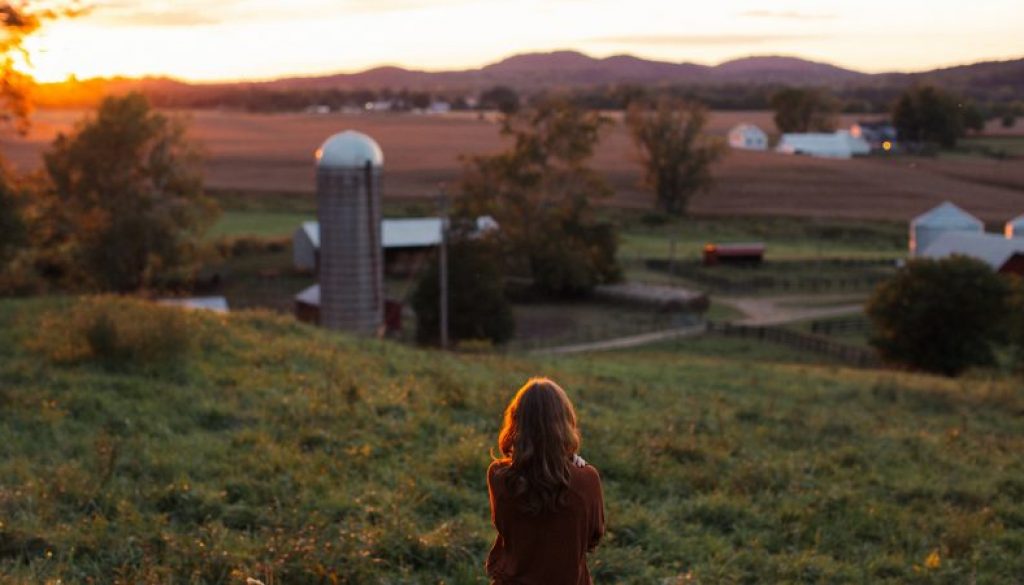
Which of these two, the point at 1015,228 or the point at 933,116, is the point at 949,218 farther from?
the point at 933,116

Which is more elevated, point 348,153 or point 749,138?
point 749,138

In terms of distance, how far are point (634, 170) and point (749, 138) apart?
16060 mm

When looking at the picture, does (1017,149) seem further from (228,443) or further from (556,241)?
(228,443)

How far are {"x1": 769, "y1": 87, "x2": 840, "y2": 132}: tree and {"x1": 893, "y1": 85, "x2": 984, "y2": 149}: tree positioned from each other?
4458 centimetres

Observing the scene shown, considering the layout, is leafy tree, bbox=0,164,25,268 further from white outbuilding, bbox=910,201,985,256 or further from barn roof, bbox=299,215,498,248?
white outbuilding, bbox=910,201,985,256

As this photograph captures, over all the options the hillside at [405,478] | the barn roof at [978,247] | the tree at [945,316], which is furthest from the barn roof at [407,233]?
the hillside at [405,478]

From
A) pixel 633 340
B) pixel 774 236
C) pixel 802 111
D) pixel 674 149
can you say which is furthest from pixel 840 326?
pixel 802 111

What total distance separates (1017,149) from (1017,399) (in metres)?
30.2

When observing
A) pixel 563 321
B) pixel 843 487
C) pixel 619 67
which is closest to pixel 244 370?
pixel 843 487

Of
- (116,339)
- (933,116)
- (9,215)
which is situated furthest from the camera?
(933,116)

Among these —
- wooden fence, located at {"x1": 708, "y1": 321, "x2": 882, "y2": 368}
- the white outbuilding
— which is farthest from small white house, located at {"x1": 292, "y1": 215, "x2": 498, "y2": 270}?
the white outbuilding

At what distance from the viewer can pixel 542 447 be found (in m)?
3.46

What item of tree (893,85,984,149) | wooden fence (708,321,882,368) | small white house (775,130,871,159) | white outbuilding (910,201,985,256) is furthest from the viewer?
small white house (775,130,871,159)

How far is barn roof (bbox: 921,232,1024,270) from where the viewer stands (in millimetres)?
41500
